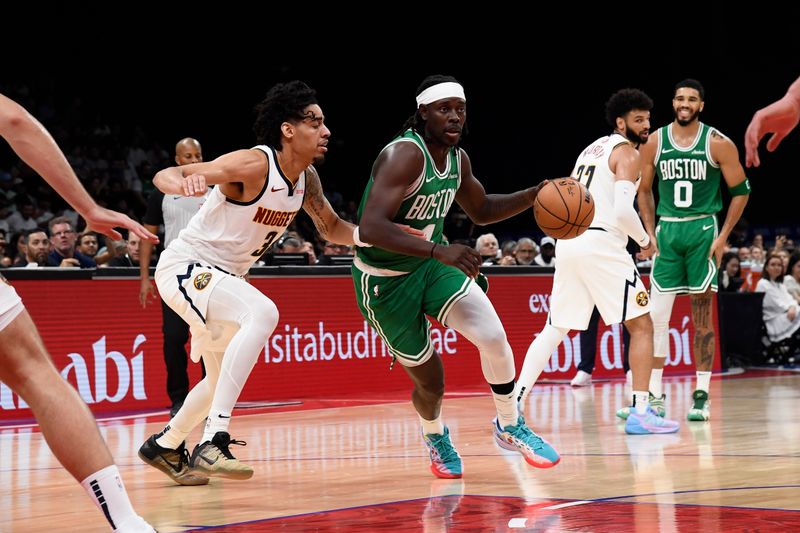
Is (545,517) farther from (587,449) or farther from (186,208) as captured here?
(186,208)

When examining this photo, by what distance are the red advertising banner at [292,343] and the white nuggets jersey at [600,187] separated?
339 cm

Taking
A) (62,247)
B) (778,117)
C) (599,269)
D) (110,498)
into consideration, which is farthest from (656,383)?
(62,247)

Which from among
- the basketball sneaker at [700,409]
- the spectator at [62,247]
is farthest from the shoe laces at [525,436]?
the spectator at [62,247]

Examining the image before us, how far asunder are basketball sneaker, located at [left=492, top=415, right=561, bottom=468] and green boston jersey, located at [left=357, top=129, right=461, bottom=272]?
3.02 ft

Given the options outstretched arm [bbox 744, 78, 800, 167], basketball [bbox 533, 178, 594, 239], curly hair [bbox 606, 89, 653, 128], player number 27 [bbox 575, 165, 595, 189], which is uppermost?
curly hair [bbox 606, 89, 653, 128]

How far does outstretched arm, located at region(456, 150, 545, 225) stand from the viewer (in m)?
5.39

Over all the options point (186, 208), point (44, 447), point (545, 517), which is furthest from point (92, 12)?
point (545, 517)

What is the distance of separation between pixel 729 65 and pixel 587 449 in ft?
48.4

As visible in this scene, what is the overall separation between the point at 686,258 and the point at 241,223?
3.78 m

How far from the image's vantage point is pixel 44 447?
684cm

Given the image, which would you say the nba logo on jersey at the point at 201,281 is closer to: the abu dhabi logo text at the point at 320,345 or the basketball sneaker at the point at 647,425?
the basketball sneaker at the point at 647,425

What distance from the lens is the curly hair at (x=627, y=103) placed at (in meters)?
7.22

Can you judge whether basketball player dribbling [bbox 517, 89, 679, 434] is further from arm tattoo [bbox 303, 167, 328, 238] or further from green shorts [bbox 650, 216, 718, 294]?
arm tattoo [bbox 303, 167, 328, 238]

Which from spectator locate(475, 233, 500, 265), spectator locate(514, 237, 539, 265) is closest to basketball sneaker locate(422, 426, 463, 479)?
spectator locate(475, 233, 500, 265)
